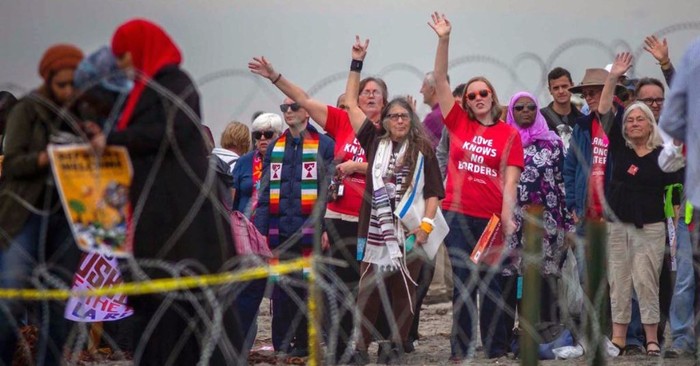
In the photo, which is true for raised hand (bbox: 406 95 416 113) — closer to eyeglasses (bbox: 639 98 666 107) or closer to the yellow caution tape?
eyeglasses (bbox: 639 98 666 107)

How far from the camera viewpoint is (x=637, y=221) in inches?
375

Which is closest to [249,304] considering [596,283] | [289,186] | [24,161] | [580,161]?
[289,186]

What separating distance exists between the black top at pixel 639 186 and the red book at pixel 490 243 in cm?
92

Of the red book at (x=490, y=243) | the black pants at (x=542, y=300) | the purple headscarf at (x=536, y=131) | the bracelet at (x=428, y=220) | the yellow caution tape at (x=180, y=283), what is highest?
the purple headscarf at (x=536, y=131)

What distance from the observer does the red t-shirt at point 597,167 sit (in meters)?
9.48

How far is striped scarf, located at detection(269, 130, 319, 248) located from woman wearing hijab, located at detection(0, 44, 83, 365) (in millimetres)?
2822

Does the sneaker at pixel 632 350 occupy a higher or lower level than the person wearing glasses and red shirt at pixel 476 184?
lower

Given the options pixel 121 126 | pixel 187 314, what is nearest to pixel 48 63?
pixel 121 126

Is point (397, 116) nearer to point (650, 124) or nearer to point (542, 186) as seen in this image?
point (542, 186)

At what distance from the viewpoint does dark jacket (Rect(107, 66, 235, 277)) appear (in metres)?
6.25

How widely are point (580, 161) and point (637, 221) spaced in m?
0.53

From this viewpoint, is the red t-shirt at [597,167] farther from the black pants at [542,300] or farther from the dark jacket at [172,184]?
the dark jacket at [172,184]

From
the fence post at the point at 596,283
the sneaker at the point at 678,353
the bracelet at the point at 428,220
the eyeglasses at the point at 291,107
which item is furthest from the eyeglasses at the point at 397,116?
the fence post at the point at 596,283

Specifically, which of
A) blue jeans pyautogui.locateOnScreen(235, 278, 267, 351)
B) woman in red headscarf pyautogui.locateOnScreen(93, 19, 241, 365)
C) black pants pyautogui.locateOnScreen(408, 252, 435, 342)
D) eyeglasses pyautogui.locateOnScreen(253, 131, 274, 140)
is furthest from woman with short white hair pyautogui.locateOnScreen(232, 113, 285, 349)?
woman in red headscarf pyautogui.locateOnScreen(93, 19, 241, 365)
